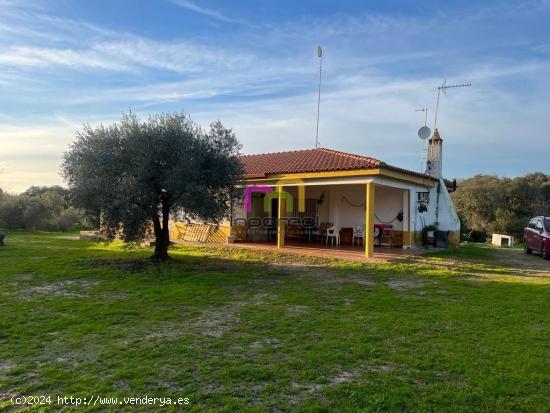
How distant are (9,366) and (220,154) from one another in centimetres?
792

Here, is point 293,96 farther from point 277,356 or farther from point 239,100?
point 277,356

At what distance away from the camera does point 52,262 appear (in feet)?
39.5

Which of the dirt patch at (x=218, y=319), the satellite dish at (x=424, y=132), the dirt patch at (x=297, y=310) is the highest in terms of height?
the satellite dish at (x=424, y=132)

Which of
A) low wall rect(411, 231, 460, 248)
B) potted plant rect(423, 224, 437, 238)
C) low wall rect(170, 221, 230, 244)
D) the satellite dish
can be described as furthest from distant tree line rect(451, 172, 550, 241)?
low wall rect(170, 221, 230, 244)

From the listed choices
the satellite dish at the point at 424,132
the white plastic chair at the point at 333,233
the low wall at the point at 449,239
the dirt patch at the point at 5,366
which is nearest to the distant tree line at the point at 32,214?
the white plastic chair at the point at 333,233

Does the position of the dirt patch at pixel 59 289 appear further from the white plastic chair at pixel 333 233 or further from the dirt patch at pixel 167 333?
the white plastic chair at pixel 333 233

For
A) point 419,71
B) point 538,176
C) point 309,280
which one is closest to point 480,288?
point 309,280

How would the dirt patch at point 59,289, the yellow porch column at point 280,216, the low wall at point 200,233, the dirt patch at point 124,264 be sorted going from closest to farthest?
the dirt patch at point 59,289
the dirt patch at point 124,264
the yellow porch column at point 280,216
the low wall at point 200,233

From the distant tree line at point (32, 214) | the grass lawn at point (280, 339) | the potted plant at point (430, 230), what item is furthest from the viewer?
the distant tree line at point (32, 214)

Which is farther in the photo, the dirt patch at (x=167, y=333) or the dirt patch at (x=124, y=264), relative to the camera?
the dirt patch at (x=124, y=264)

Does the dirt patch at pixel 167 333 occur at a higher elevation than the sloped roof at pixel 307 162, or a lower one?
lower

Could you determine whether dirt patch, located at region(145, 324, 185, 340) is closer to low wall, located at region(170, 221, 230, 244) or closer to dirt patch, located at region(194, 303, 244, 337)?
dirt patch, located at region(194, 303, 244, 337)

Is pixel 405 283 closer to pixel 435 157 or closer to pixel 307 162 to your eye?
pixel 307 162

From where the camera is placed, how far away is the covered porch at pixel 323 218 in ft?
52.6
